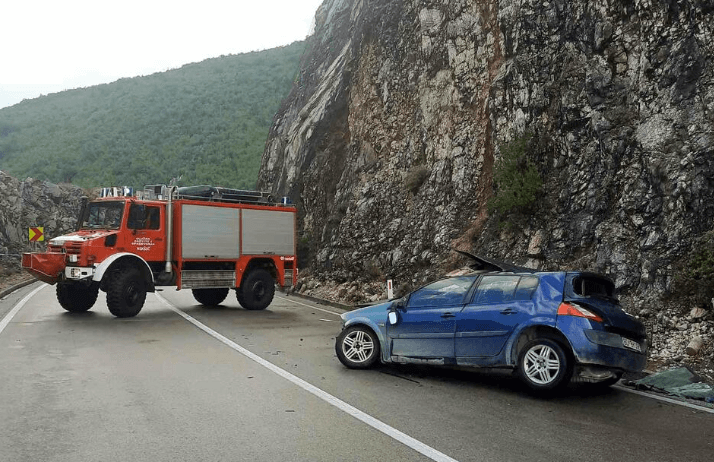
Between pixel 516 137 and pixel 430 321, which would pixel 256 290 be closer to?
pixel 516 137

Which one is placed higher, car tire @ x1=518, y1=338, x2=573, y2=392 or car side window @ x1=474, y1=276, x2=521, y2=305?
car side window @ x1=474, y1=276, x2=521, y2=305

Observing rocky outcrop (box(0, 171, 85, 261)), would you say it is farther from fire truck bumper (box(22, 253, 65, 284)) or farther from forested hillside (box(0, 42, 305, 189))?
fire truck bumper (box(22, 253, 65, 284))

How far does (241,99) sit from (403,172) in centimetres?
4639

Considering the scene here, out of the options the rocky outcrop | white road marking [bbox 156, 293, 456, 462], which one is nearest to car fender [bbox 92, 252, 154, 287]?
white road marking [bbox 156, 293, 456, 462]

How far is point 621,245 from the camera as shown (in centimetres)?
1243

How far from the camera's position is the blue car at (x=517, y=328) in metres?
6.87

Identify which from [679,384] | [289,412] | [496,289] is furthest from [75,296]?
[679,384]

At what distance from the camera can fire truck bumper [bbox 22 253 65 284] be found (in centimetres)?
1375

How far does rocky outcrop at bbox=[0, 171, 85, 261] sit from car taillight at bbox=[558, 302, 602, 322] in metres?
30.7

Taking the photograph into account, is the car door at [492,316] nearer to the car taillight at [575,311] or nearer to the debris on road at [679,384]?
the car taillight at [575,311]

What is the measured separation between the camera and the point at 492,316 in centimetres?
737

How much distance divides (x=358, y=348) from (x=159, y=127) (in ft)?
185

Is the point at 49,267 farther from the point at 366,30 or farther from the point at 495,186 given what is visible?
the point at 366,30

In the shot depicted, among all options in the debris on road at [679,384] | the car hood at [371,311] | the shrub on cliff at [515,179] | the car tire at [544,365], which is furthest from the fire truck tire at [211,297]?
the debris on road at [679,384]
